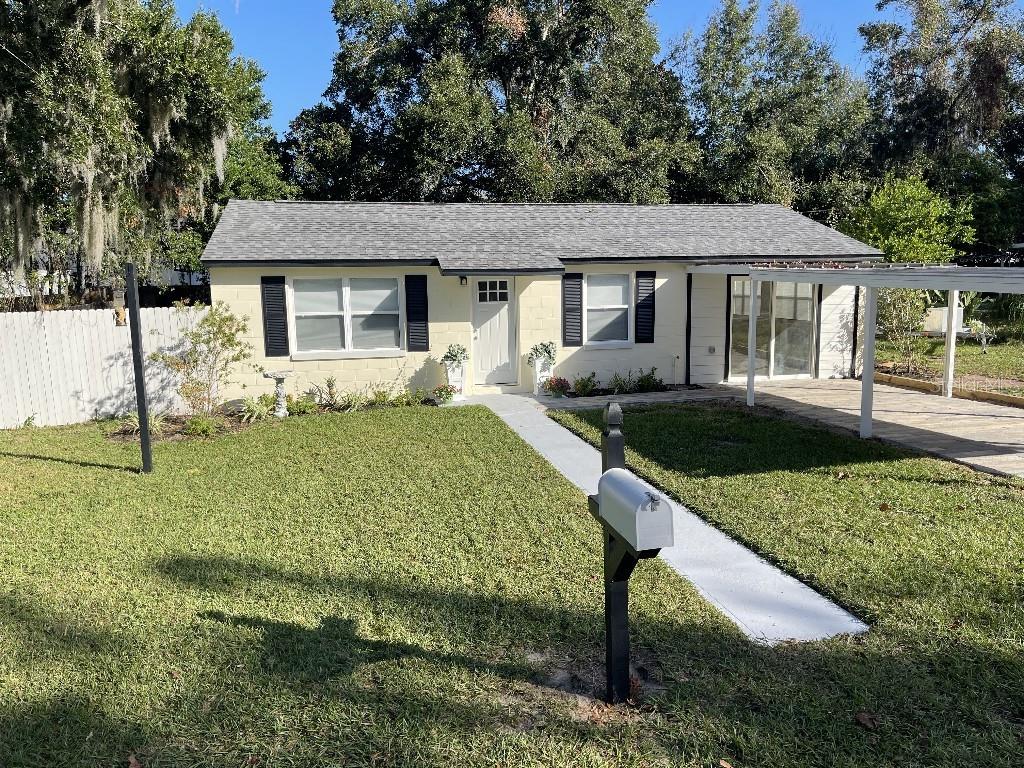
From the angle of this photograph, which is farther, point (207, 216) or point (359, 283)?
point (207, 216)

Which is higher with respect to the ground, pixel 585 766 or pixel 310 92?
pixel 310 92

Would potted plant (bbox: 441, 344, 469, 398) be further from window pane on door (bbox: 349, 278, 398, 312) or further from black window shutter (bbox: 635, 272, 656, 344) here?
black window shutter (bbox: 635, 272, 656, 344)

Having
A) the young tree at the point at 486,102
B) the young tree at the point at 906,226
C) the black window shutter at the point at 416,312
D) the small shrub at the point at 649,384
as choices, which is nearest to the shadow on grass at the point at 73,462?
the black window shutter at the point at 416,312

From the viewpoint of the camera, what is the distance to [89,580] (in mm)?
5258

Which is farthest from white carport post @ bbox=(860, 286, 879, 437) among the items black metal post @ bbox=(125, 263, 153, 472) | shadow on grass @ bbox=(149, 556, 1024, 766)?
black metal post @ bbox=(125, 263, 153, 472)

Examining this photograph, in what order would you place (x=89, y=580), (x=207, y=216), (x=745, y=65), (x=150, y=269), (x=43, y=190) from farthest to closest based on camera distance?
(x=745, y=65) → (x=207, y=216) → (x=150, y=269) → (x=43, y=190) → (x=89, y=580)

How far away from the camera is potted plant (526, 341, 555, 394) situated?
1301cm

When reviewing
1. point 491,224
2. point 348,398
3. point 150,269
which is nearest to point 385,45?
point 150,269

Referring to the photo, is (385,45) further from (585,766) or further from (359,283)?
(585,766)

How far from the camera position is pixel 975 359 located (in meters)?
15.8

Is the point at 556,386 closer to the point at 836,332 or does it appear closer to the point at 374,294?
the point at 374,294

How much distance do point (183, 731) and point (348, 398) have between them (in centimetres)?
895

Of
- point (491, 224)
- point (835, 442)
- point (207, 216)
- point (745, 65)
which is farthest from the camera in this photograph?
point (745, 65)

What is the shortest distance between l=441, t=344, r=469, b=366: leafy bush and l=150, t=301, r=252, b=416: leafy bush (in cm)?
316
